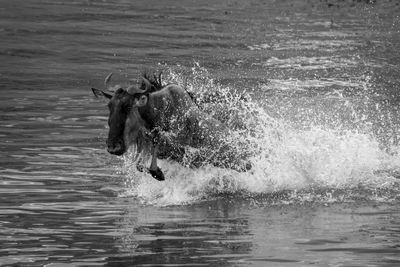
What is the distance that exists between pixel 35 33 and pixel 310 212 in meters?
20.4

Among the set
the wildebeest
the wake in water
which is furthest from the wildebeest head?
the wake in water

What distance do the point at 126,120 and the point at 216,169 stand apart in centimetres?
138

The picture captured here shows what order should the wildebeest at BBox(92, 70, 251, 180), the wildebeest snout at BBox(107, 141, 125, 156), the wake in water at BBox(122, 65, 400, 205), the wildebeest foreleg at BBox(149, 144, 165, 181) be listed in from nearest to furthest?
1. the wildebeest foreleg at BBox(149, 144, 165, 181)
2. the wildebeest snout at BBox(107, 141, 125, 156)
3. the wildebeest at BBox(92, 70, 251, 180)
4. the wake in water at BBox(122, 65, 400, 205)

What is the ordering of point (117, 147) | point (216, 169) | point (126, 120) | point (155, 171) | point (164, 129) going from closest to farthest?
point (155, 171) < point (117, 147) < point (126, 120) < point (164, 129) < point (216, 169)

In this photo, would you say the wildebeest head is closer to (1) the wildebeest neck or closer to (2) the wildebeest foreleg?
(1) the wildebeest neck

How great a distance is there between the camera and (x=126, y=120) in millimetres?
12641

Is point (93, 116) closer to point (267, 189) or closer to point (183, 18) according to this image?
point (267, 189)

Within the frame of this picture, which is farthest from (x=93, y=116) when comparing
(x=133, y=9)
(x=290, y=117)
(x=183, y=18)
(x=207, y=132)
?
(x=133, y=9)

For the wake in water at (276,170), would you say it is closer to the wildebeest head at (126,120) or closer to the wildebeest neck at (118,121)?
the wildebeest head at (126,120)

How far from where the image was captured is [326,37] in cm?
3033

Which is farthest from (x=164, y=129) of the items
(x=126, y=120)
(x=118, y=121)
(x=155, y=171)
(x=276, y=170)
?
(x=276, y=170)

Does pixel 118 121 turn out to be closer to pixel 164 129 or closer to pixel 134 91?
pixel 134 91

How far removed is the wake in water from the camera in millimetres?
12906

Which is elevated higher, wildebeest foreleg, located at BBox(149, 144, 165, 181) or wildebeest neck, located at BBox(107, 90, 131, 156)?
wildebeest neck, located at BBox(107, 90, 131, 156)
